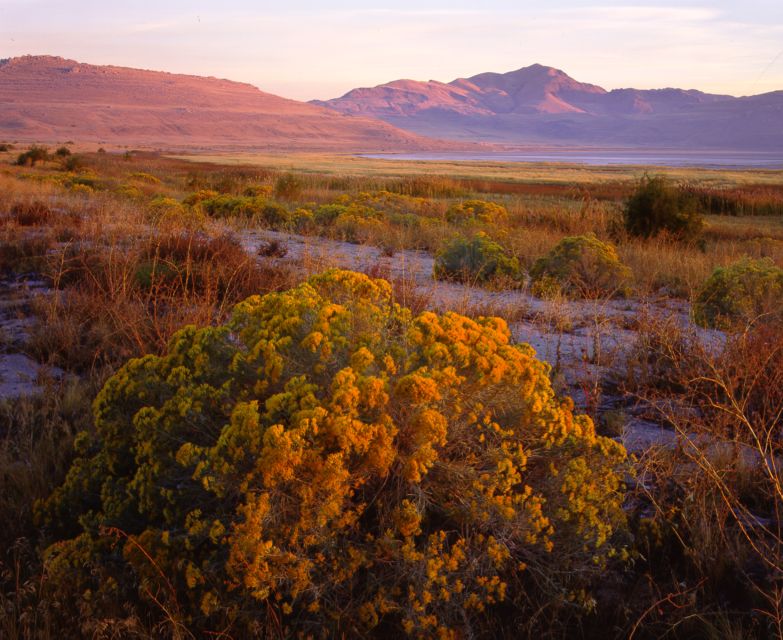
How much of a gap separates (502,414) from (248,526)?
3.63 ft

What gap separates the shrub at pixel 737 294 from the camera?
6.35 meters

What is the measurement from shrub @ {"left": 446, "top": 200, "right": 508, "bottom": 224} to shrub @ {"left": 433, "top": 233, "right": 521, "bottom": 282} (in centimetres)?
435

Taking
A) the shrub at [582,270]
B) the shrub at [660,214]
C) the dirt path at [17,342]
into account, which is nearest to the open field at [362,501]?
the dirt path at [17,342]

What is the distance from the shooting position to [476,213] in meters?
15.3

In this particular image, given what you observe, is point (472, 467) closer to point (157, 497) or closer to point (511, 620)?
point (511, 620)

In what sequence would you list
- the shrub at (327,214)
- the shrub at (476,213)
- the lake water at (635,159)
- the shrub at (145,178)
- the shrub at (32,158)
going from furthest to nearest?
the lake water at (635,159)
the shrub at (32,158)
the shrub at (145,178)
the shrub at (476,213)
the shrub at (327,214)

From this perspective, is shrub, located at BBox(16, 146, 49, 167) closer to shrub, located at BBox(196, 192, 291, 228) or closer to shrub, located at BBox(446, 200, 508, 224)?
shrub, located at BBox(196, 192, 291, 228)

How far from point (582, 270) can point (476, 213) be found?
7.14 meters

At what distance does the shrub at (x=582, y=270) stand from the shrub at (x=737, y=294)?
54.5 inches

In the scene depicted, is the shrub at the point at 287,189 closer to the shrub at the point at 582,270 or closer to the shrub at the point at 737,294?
the shrub at the point at 582,270

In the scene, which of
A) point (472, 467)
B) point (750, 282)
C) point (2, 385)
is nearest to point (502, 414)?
point (472, 467)

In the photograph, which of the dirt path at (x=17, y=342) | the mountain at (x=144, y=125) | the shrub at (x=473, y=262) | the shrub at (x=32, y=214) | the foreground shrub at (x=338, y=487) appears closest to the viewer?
the foreground shrub at (x=338, y=487)

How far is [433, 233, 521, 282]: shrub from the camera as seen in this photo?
8.63m

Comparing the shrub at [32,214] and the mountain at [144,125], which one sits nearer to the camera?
the shrub at [32,214]
